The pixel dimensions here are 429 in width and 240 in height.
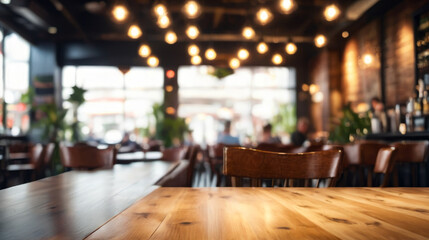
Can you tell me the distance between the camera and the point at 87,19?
35.0ft

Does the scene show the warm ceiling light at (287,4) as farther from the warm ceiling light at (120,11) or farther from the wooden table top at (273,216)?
the wooden table top at (273,216)

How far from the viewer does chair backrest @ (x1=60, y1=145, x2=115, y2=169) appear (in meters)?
2.62

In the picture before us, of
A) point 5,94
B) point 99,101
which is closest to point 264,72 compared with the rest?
point 99,101

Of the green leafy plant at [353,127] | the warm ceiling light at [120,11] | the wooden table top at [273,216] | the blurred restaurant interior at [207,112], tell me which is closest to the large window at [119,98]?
the blurred restaurant interior at [207,112]

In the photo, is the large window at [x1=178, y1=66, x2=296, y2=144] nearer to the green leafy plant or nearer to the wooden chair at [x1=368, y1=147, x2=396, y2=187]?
the green leafy plant

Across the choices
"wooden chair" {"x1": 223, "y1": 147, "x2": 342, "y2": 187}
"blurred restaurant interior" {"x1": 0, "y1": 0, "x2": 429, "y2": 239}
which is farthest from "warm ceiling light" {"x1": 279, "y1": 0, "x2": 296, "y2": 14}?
"wooden chair" {"x1": 223, "y1": 147, "x2": 342, "y2": 187}

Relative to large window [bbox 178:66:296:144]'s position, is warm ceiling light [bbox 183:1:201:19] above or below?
above

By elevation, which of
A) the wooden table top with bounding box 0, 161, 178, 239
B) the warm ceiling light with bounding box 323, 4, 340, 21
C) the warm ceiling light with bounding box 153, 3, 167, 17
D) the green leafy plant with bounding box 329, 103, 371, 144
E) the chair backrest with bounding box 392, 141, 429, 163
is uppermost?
the warm ceiling light with bounding box 153, 3, 167, 17

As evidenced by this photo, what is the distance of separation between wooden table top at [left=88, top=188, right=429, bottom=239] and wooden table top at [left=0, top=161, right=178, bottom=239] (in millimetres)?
49

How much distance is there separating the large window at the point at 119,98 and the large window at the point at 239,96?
957 mm

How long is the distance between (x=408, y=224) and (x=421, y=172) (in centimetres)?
420

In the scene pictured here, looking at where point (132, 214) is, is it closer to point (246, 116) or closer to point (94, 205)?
point (94, 205)

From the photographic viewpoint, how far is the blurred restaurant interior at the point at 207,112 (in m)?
0.86

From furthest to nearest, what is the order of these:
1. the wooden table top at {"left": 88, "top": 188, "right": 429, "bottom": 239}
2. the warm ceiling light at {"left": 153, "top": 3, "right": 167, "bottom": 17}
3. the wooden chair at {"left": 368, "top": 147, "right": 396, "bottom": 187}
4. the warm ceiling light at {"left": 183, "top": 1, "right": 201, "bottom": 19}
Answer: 1. the warm ceiling light at {"left": 153, "top": 3, "right": 167, "bottom": 17}
2. the warm ceiling light at {"left": 183, "top": 1, "right": 201, "bottom": 19}
3. the wooden chair at {"left": 368, "top": 147, "right": 396, "bottom": 187}
4. the wooden table top at {"left": 88, "top": 188, "right": 429, "bottom": 239}
